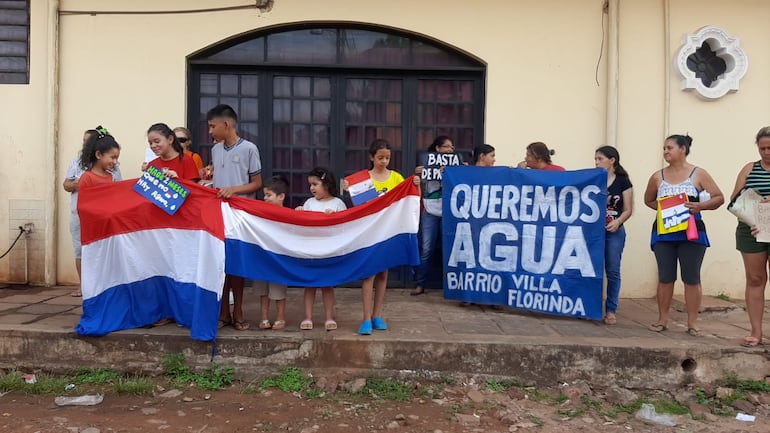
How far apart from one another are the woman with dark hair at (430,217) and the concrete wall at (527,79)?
1.07m

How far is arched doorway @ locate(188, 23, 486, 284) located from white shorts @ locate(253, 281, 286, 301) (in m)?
2.18

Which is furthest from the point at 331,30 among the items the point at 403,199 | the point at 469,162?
Result: the point at 403,199

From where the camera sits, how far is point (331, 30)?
21.6 ft

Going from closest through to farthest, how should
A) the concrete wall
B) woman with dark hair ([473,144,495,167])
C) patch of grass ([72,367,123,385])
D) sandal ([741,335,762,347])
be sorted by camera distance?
patch of grass ([72,367,123,385]) < sandal ([741,335,762,347]) < woman with dark hair ([473,144,495,167]) < the concrete wall

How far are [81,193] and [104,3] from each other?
2.98 metres

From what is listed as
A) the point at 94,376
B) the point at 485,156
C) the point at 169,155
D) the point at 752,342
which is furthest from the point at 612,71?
the point at 94,376

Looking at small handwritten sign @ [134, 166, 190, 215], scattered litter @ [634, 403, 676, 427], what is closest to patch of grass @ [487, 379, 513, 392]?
scattered litter @ [634, 403, 676, 427]

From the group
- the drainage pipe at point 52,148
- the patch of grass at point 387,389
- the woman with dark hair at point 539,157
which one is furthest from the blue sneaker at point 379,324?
the drainage pipe at point 52,148

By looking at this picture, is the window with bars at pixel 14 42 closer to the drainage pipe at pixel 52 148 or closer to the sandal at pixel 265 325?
the drainage pipe at pixel 52 148

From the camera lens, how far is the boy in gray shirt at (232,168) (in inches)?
183

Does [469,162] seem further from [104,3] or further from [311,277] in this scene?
[104,3]

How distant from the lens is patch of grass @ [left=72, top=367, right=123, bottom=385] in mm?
4211

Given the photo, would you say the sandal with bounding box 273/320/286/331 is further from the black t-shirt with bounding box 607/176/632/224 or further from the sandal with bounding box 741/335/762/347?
the sandal with bounding box 741/335/762/347

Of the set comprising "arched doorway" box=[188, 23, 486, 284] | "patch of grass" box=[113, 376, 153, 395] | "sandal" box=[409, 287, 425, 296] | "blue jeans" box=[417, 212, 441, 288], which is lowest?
"patch of grass" box=[113, 376, 153, 395]
